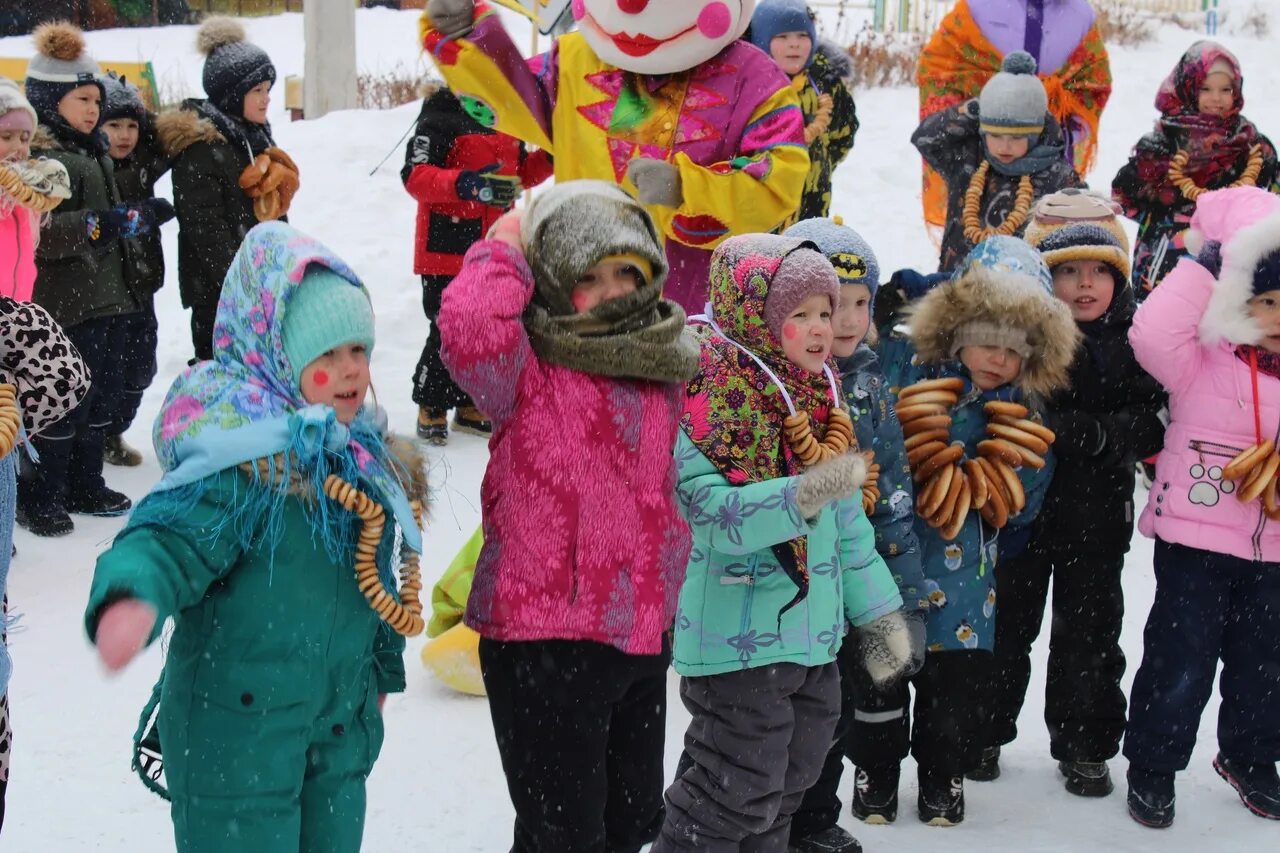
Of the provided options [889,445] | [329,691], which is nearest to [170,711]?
[329,691]

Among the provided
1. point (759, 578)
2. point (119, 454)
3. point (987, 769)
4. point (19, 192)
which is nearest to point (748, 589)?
point (759, 578)

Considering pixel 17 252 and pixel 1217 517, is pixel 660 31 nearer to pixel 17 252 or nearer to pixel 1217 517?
pixel 1217 517

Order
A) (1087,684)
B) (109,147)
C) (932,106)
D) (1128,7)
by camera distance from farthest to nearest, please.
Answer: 1. (1128,7)
2. (932,106)
3. (109,147)
4. (1087,684)

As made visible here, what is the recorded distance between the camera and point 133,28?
18.8 metres

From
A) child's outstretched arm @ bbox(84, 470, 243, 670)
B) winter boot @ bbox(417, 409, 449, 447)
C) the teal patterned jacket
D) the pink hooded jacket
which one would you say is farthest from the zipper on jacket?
winter boot @ bbox(417, 409, 449, 447)

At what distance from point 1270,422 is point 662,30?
188cm

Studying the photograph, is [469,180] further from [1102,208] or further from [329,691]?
[329,691]

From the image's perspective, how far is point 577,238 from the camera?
274 centimetres

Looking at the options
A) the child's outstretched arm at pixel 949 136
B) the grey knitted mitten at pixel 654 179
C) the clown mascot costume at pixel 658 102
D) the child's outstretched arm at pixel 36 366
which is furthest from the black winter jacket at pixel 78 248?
the child's outstretched arm at pixel 949 136

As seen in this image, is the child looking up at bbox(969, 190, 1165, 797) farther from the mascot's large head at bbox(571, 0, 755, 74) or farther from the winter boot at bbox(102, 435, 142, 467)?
the winter boot at bbox(102, 435, 142, 467)

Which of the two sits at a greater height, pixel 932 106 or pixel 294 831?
pixel 932 106

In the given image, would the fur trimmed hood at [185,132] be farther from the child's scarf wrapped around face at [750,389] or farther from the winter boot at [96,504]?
the child's scarf wrapped around face at [750,389]

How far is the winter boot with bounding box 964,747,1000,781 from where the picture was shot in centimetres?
410

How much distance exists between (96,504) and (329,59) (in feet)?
26.9
